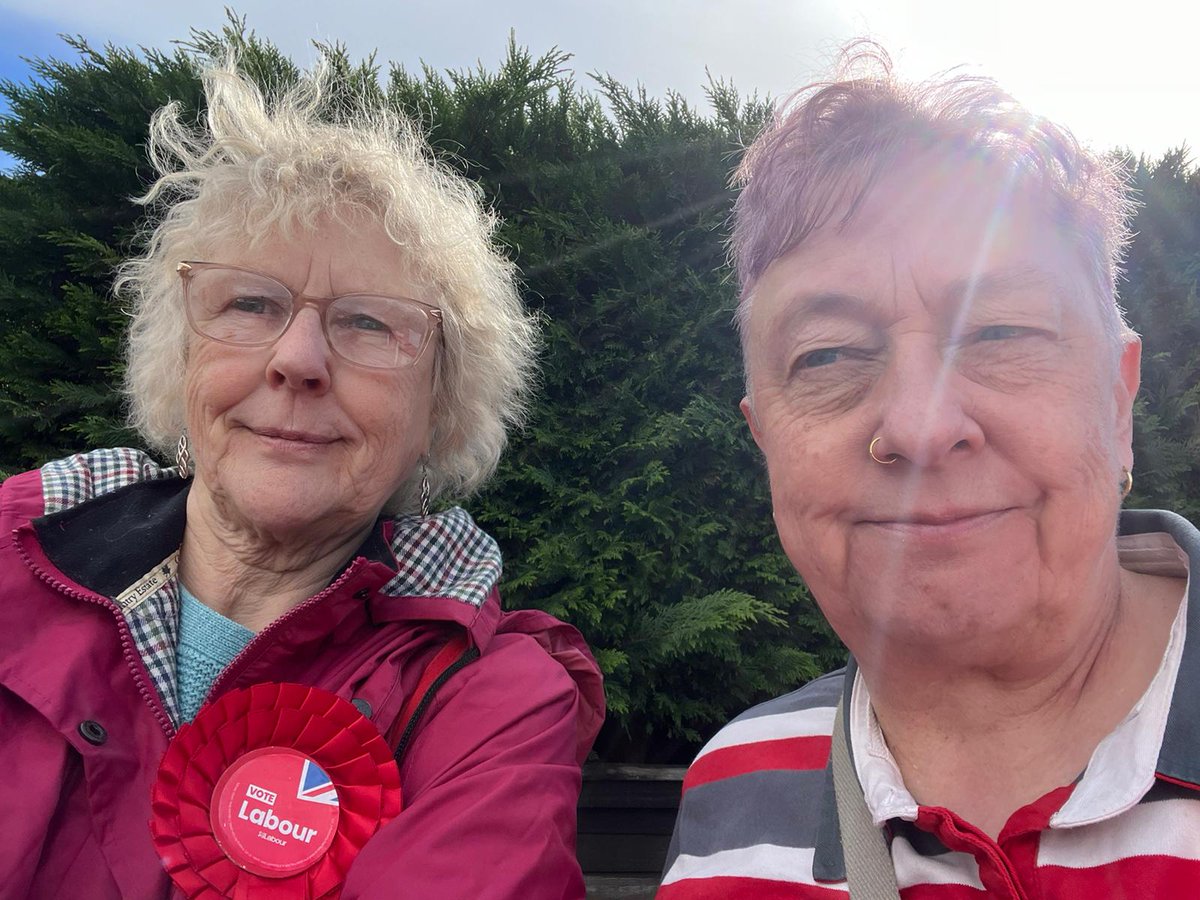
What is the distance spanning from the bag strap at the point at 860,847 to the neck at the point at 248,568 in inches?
47.9

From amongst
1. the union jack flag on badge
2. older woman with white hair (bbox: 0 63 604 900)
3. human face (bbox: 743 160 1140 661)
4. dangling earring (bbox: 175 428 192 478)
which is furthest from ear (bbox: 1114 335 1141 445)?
dangling earring (bbox: 175 428 192 478)

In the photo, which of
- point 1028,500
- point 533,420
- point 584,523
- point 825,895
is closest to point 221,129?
point 533,420

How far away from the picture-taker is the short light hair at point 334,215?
6.23 ft

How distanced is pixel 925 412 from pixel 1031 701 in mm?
526

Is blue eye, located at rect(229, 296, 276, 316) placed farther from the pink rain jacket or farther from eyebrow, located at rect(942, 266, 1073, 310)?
eyebrow, located at rect(942, 266, 1073, 310)

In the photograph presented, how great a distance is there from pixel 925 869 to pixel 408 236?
162cm

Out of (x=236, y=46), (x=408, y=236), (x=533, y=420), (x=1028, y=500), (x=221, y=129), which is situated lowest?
(x=533, y=420)

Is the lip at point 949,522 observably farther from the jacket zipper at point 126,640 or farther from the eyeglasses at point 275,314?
the jacket zipper at point 126,640

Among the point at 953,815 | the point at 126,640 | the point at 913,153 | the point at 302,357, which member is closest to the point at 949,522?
the point at 953,815

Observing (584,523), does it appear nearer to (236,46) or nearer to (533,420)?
(533,420)

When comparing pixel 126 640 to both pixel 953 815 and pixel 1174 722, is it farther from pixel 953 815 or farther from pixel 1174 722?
pixel 1174 722

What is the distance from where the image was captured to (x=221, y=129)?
1.97 meters

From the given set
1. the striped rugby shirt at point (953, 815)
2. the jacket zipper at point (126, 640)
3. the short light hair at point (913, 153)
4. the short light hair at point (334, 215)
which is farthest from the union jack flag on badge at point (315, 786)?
the short light hair at point (913, 153)

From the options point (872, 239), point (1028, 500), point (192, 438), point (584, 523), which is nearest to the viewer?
point (1028, 500)
